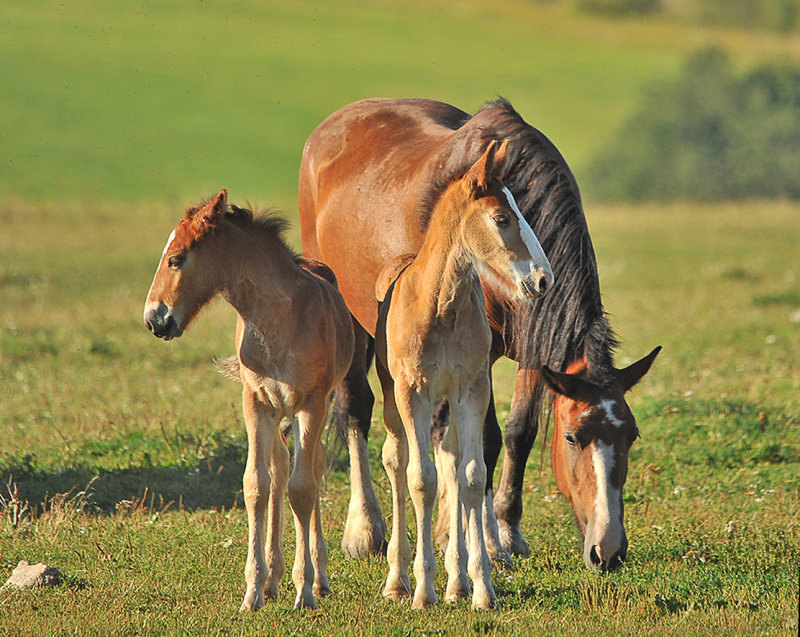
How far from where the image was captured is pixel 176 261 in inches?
200

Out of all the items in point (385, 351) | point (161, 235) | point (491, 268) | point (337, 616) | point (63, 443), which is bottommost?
point (161, 235)

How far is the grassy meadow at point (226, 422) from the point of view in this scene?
521 cm

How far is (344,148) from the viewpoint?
28.9ft

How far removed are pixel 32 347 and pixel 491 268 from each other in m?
9.49

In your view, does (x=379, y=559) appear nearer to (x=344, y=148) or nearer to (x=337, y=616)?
(x=337, y=616)

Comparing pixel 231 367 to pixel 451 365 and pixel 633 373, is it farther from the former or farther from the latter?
pixel 633 373

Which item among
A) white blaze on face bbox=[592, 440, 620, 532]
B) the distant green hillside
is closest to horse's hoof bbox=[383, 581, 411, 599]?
white blaze on face bbox=[592, 440, 620, 532]

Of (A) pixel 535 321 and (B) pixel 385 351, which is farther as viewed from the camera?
(A) pixel 535 321

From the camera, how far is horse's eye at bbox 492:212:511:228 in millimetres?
4789

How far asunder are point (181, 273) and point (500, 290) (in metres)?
1.72

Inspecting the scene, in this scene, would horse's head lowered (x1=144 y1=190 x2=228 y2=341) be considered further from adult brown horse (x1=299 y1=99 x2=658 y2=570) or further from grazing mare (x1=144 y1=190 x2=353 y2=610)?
adult brown horse (x1=299 y1=99 x2=658 y2=570)

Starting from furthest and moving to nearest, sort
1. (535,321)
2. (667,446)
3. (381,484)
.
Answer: (667,446)
(381,484)
(535,321)

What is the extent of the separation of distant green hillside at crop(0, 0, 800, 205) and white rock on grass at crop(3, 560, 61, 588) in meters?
28.2

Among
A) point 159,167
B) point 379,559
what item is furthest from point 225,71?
point 379,559
